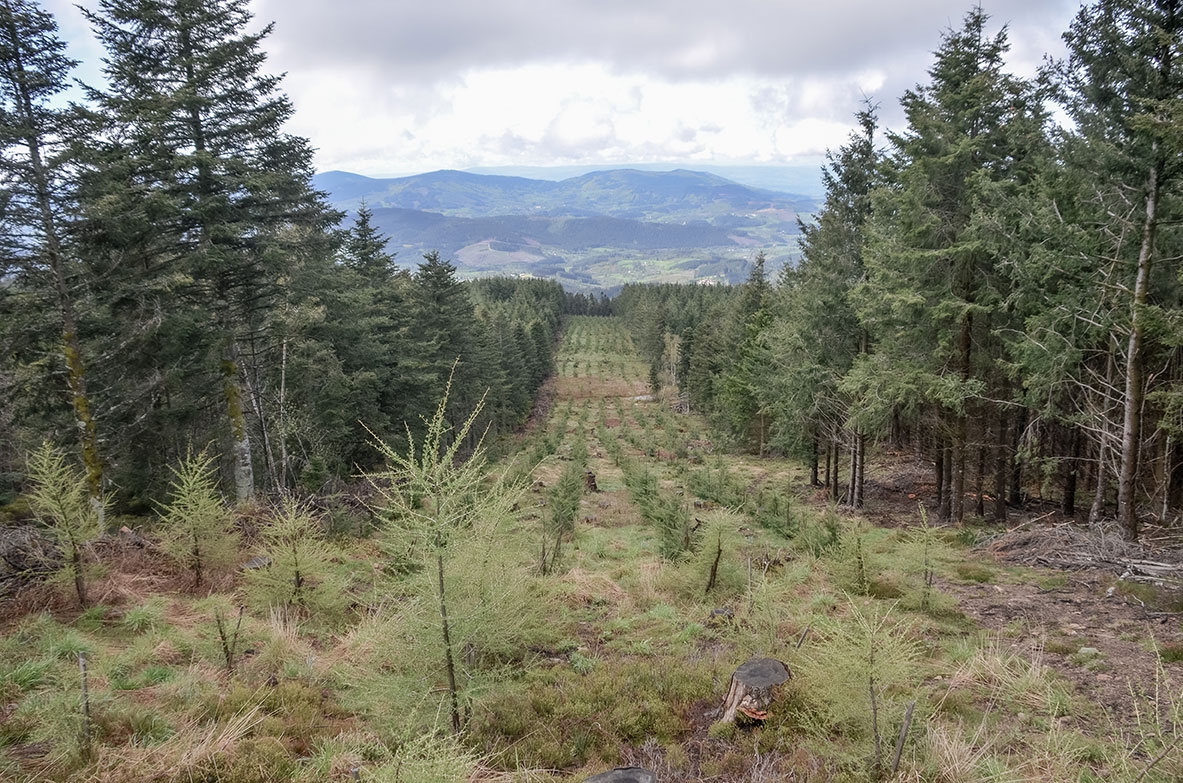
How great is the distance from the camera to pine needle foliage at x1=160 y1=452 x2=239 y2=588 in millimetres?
7578

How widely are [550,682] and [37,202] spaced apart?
12403 millimetres

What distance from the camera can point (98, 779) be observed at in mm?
3902

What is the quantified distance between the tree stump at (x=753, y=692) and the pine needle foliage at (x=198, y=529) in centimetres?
694

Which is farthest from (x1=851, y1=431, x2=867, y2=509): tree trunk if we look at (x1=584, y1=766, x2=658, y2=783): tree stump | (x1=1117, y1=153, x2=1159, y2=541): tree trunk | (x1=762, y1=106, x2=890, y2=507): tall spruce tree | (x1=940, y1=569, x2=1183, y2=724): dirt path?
(x1=584, y1=766, x2=658, y2=783): tree stump

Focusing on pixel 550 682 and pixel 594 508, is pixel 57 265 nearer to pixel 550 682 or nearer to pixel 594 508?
pixel 550 682

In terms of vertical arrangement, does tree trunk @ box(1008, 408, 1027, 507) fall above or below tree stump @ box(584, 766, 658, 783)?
below

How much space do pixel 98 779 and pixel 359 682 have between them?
5.53 feet

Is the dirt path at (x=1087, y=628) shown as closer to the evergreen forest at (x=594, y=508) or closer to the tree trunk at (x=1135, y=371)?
the evergreen forest at (x=594, y=508)

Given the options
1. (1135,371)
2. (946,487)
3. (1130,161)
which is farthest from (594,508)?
(1130,161)

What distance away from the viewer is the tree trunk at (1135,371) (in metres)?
9.05

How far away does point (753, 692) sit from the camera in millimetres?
5227

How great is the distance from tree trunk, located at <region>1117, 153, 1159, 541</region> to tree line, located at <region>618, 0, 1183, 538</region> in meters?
0.04

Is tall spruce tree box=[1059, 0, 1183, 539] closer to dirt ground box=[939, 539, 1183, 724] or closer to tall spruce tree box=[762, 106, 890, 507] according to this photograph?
dirt ground box=[939, 539, 1183, 724]

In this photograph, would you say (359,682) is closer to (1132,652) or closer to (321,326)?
(1132,652)
